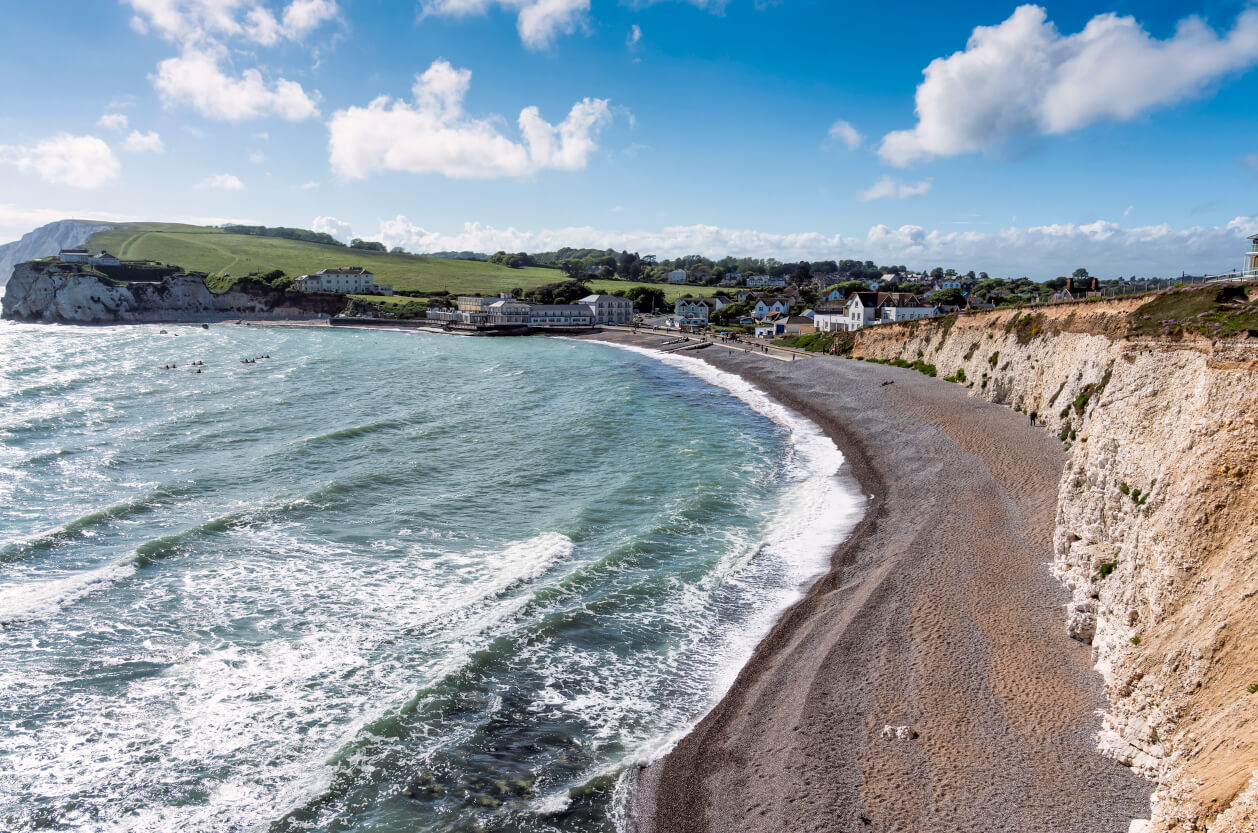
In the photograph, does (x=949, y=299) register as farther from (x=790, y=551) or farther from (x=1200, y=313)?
(x=790, y=551)

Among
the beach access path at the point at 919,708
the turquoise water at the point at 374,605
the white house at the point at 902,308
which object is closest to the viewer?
the beach access path at the point at 919,708

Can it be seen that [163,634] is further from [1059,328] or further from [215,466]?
[1059,328]

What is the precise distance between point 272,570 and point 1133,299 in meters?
39.7

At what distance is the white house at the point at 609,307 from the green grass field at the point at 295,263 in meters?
19.6

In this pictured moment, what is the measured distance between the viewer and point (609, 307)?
13125 cm

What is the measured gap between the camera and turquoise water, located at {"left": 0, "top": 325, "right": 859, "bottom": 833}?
1303 cm

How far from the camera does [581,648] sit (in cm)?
1753

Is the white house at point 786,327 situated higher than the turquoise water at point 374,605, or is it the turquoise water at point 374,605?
the white house at point 786,327

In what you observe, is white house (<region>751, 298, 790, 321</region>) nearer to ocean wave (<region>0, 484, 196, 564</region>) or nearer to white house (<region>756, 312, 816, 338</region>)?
white house (<region>756, 312, 816, 338</region>)

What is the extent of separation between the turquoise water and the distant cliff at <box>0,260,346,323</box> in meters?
105

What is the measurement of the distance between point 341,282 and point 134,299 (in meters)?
39.7

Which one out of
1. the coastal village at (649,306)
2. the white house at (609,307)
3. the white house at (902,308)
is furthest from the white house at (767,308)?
the white house at (902,308)

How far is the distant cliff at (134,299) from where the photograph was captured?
123m

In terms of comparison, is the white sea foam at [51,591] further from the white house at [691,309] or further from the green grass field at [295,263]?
the green grass field at [295,263]
